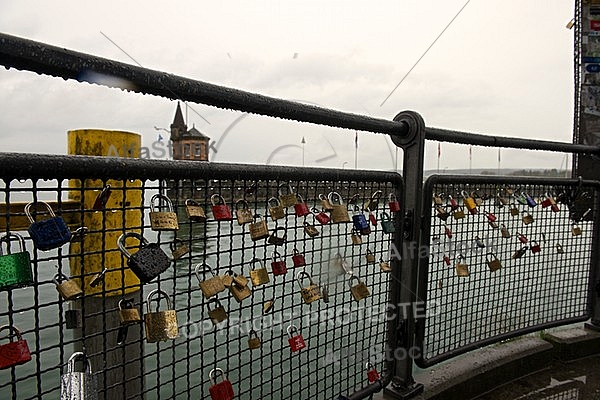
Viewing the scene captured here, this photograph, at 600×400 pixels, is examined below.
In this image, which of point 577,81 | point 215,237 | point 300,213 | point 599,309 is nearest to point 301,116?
point 300,213

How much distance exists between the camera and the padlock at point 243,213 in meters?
1.08

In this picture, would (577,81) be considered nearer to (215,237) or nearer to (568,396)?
(568,396)

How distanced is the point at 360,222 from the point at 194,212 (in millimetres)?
620

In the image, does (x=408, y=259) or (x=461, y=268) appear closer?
(x=408, y=259)

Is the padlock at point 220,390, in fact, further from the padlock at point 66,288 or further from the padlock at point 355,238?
the padlock at point 355,238

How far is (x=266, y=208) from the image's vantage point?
46.6 inches

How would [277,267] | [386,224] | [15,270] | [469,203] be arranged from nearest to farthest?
[15,270] → [277,267] → [386,224] → [469,203]

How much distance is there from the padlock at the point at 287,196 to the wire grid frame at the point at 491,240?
72 cm

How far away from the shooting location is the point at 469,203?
6.05 feet

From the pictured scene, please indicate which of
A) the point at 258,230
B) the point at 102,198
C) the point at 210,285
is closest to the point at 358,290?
the point at 258,230

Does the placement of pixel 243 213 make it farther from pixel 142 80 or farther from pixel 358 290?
pixel 358 290

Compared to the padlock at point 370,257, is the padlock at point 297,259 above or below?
above

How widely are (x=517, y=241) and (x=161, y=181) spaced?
2.04m

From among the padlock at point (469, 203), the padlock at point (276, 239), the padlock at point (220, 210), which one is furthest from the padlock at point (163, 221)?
the padlock at point (469, 203)
